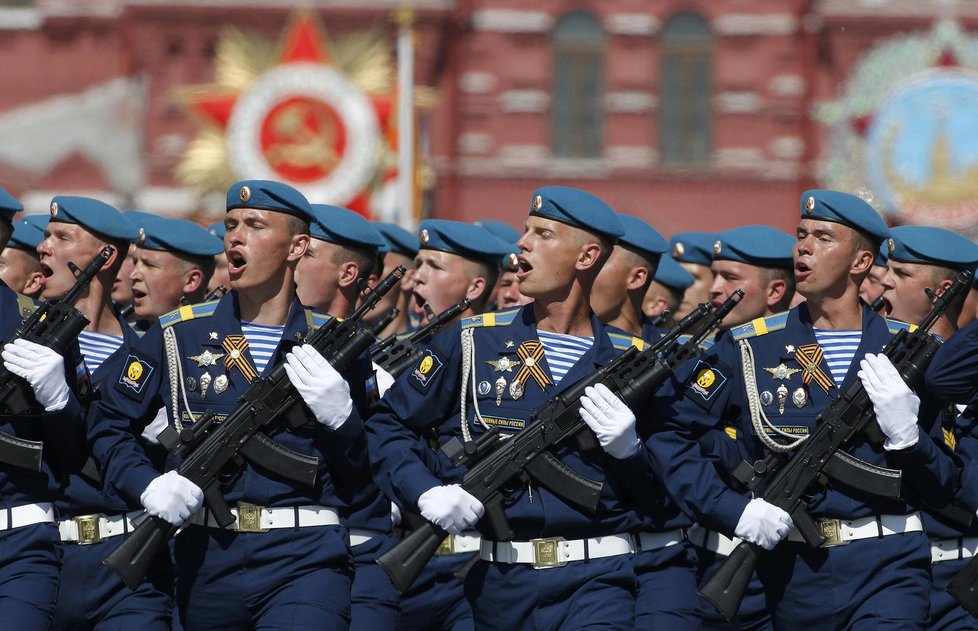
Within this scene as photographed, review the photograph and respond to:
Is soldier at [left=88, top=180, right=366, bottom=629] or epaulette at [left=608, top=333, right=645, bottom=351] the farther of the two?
epaulette at [left=608, top=333, right=645, bottom=351]

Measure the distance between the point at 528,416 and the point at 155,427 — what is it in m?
1.51

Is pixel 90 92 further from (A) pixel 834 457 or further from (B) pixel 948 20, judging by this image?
(A) pixel 834 457

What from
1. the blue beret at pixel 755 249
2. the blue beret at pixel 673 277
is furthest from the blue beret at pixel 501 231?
the blue beret at pixel 755 249

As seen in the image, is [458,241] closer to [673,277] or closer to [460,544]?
[673,277]

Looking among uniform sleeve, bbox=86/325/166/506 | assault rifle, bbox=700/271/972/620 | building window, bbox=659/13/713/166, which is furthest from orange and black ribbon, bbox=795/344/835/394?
building window, bbox=659/13/713/166

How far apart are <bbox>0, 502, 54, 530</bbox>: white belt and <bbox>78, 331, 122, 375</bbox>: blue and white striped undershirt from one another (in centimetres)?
84

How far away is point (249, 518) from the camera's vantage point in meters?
5.67

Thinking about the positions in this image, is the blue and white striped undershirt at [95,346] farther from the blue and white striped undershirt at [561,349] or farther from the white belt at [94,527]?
the blue and white striped undershirt at [561,349]

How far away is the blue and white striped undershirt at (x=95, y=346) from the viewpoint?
21.9 feet

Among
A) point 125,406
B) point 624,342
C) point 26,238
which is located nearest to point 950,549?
point 624,342

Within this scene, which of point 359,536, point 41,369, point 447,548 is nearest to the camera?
point 41,369

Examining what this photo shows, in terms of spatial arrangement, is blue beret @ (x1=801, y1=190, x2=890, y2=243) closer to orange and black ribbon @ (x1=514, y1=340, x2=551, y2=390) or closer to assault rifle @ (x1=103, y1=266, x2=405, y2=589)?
orange and black ribbon @ (x1=514, y1=340, x2=551, y2=390)

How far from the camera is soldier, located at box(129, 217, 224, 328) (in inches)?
295

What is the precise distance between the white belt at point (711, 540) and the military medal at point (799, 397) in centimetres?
92
